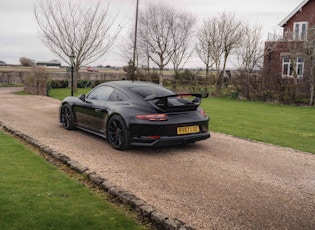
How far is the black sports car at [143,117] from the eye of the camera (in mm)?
6762

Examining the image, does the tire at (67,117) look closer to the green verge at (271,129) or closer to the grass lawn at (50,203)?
the grass lawn at (50,203)

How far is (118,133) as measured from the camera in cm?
720

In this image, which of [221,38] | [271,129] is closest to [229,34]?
[221,38]

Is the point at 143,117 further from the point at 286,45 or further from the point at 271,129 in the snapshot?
the point at 286,45

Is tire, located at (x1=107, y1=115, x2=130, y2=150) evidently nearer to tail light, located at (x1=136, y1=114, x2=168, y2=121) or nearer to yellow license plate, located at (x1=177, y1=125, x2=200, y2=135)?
tail light, located at (x1=136, y1=114, x2=168, y2=121)

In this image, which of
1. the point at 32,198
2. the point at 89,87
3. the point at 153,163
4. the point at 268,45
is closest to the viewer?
the point at 32,198

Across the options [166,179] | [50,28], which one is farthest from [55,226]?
[50,28]

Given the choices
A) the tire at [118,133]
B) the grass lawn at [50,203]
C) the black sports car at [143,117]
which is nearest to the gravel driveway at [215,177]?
the tire at [118,133]

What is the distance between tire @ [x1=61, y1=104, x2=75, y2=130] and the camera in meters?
9.16

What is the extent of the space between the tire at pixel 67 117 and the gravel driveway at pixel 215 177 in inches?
14.9

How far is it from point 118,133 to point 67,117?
2.69 meters

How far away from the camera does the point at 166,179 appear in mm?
5371

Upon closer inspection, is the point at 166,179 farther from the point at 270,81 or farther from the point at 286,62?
the point at 286,62

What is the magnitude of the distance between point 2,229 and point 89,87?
30553 millimetres
